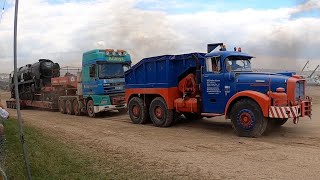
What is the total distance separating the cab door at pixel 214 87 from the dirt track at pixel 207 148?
0.90 metres

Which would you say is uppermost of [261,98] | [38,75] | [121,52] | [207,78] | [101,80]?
[121,52]

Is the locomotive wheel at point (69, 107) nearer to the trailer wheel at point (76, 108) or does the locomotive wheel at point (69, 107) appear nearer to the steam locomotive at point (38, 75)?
the trailer wheel at point (76, 108)

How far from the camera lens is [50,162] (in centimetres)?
790

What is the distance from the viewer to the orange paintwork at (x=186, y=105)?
13.6 meters

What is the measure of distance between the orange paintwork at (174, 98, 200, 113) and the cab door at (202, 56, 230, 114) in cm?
43

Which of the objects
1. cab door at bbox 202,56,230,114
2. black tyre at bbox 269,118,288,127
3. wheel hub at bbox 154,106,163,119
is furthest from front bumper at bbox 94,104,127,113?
black tyre at bbox 269,118,288,127

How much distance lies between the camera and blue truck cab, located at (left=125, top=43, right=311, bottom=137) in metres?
11.4

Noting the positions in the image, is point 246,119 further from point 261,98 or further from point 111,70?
point 111,70

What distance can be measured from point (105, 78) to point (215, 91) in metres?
7.73

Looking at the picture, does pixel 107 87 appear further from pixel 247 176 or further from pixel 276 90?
pixel 247 176

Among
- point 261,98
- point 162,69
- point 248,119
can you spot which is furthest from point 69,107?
point 261,98

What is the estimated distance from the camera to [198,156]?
895 cm

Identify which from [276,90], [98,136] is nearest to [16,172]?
[98,136]

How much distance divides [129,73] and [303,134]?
747cm
